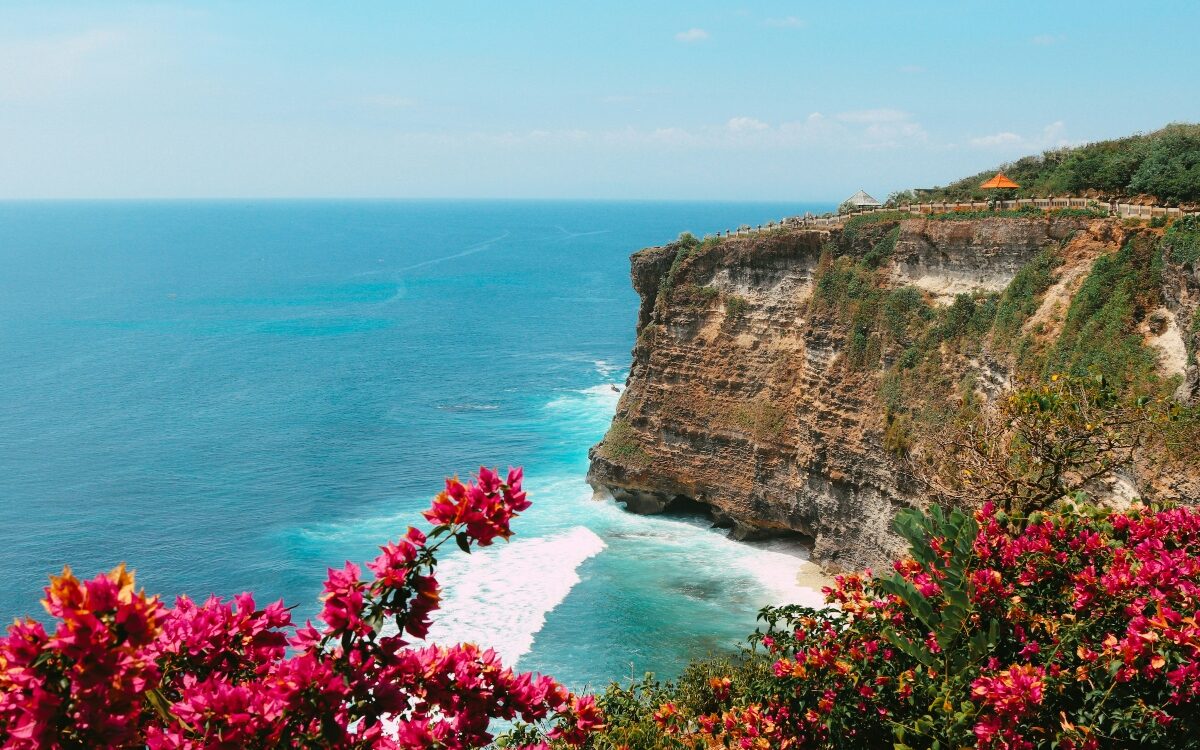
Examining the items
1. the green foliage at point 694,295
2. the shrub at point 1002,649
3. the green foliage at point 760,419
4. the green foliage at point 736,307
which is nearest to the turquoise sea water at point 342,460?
the green foliage at point 760,419

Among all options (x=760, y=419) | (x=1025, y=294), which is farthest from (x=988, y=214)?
(x=760, y=419)

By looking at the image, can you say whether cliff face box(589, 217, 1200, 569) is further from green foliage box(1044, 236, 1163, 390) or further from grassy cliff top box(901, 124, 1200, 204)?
grassy cliff top box(901, 124, 1200, 204)

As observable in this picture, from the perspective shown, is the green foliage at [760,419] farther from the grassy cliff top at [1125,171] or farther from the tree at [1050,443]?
the tree at [1050,443]

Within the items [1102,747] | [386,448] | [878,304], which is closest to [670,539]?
[878,304]

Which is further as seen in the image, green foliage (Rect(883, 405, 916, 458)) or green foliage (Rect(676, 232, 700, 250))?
green foliage (Rect(676, 232, 700, 250))

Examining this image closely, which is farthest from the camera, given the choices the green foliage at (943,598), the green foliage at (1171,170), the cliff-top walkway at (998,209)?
the green foliage at (1171,170)

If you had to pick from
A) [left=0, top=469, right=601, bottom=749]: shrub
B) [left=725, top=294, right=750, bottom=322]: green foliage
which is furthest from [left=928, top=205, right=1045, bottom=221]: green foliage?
[left=0, top=469, right=601, bottom=749]: shrub
